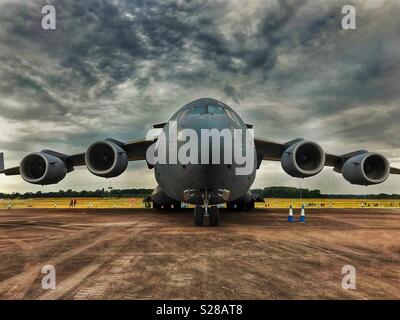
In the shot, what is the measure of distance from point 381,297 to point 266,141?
37.8 ft

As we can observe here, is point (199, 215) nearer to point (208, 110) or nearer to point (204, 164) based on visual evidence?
point (204, 164)

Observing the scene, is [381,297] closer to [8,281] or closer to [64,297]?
[64,297]

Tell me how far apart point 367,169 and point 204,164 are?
10357 mm

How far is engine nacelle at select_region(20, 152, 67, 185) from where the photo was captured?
13.5m

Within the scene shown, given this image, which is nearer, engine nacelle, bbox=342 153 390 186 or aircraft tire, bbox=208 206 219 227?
aircraft tire, bbox=208 206 219 227

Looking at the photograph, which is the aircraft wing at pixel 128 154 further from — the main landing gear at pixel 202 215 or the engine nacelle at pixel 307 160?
the engine nacelle at pixel 307 160

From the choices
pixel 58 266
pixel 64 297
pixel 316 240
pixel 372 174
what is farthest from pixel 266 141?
pixel 64 297

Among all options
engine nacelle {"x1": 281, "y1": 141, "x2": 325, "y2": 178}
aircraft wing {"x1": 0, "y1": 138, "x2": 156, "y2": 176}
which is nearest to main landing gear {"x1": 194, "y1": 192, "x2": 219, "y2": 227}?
engine nacelle {"x1": 281, "y1": 141, "x2": 325, "y2": 178}

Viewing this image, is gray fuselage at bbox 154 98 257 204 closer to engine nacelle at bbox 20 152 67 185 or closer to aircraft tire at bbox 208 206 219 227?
aircraft tire at bbox 208 206 219 227

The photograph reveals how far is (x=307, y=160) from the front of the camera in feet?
43.5

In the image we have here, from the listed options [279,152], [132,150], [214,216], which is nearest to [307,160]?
[279,152]
